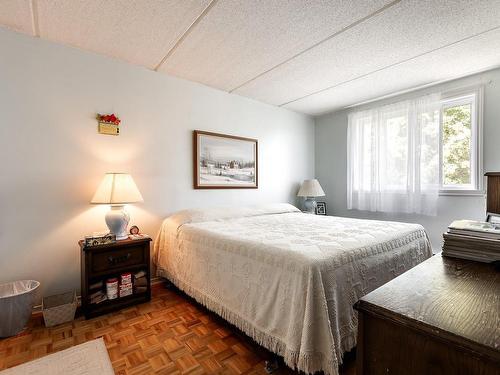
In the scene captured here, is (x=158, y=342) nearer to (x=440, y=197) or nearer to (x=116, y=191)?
(x=116, y=191)

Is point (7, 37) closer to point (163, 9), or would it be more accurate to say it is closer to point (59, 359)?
point (163, 9)

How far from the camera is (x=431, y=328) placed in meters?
0.51

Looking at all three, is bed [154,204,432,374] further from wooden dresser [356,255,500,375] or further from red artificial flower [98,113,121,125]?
red artificial flower [98,113,121,125]

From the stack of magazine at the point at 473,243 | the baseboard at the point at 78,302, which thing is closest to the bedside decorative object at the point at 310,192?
the baseboard at the point at 78,302

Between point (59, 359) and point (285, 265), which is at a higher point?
point (285, 265)

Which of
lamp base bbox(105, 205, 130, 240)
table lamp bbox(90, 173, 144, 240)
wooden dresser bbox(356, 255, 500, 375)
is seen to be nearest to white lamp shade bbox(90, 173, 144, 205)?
table lamp bbox(90, 173, 144, 240)

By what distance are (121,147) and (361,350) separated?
2.53 m

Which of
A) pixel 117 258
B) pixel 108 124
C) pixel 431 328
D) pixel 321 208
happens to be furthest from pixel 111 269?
pixel 321 208

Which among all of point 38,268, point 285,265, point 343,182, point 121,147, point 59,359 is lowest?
point 59,359

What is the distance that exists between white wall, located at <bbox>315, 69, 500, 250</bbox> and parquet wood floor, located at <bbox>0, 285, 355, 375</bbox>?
231cm

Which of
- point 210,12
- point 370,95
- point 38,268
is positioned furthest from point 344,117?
point 38,268

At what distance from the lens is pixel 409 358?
1.83ft

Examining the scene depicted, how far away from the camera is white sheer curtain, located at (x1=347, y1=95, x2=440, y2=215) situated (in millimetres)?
2926

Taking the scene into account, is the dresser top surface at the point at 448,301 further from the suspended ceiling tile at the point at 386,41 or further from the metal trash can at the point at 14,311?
the metal trash can at the point at 14,311
